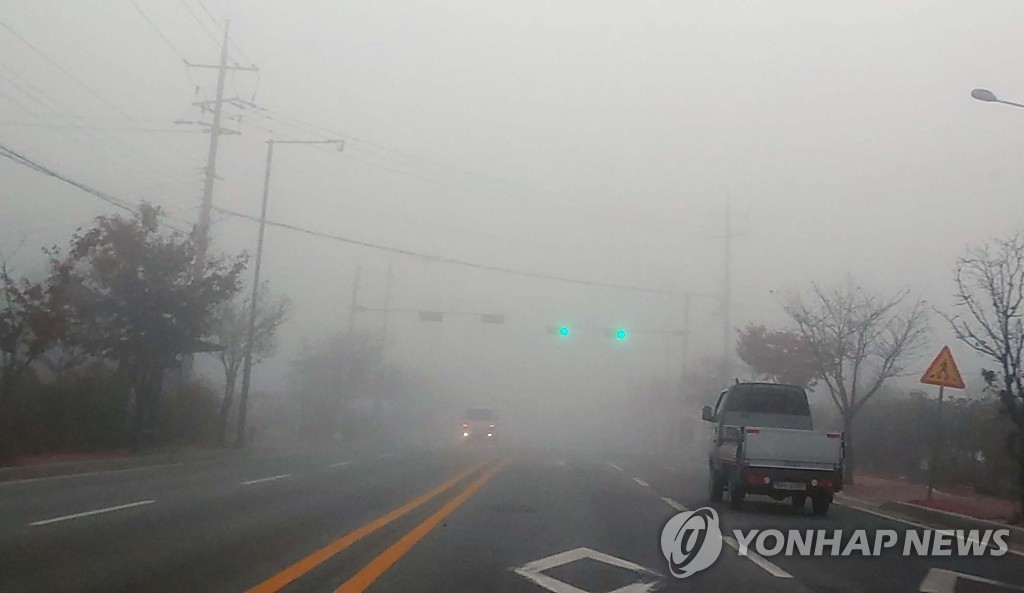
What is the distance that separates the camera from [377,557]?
12.0 meters

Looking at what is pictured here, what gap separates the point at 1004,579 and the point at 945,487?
62.8ft

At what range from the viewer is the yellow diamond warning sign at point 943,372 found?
22.7 metres

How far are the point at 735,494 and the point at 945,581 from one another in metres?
8.80

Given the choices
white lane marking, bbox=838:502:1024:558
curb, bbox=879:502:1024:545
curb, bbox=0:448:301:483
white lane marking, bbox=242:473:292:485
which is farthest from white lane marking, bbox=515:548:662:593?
curb, bbox=0:448:301:483

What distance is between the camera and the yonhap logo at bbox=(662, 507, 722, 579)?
1221 cm

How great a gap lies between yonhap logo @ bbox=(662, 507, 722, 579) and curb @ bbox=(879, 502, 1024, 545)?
13.8 feet

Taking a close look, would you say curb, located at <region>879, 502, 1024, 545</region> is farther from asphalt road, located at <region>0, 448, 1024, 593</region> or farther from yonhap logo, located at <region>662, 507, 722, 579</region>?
yonhap logo, located at <region>662, 507, 722, 579</region>

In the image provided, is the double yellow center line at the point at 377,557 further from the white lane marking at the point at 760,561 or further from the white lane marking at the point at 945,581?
the white lane marking at the point at 945,581

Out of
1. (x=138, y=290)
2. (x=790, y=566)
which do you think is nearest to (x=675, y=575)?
(x=790, y=566)

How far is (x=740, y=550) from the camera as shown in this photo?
13656 mm

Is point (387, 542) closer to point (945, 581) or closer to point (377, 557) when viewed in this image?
point (377, 557)

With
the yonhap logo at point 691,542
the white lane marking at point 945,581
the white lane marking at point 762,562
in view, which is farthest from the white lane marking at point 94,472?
the white lane marking at point 945,581

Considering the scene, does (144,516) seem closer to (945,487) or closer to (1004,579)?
(1004,579)

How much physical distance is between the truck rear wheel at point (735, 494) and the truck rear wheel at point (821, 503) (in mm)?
1289
